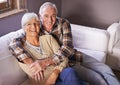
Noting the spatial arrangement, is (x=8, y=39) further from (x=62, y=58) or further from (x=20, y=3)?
(x=20, y=3)

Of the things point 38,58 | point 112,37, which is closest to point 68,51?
point 38,58

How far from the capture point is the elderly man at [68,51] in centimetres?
183

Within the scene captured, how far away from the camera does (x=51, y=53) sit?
183 cm

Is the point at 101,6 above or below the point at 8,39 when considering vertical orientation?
above

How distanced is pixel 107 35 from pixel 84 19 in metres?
1.08

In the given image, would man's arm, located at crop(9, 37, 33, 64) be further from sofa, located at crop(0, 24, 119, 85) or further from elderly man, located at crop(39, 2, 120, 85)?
elderly man, located at crop(39, 2, 120, 85)

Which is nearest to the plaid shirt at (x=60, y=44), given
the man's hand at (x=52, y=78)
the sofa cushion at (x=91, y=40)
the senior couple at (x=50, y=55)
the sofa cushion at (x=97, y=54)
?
the senior couple at (x=50, y=55)

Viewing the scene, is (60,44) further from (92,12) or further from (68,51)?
(92,12)

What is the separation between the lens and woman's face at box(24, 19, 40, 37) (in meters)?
1.74

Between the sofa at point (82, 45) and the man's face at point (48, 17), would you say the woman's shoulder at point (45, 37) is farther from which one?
the sofa at point (82, 45)

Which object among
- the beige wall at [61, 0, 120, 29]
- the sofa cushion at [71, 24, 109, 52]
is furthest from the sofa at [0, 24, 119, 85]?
the beige wall at [61, 0, 120, 29]

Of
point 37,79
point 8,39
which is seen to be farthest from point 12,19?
point 37,79

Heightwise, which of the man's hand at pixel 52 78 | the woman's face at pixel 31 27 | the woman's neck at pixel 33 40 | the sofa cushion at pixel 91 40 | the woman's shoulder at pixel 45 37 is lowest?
the man's hand at pixel 52 78

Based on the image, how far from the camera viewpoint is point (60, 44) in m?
1.96
